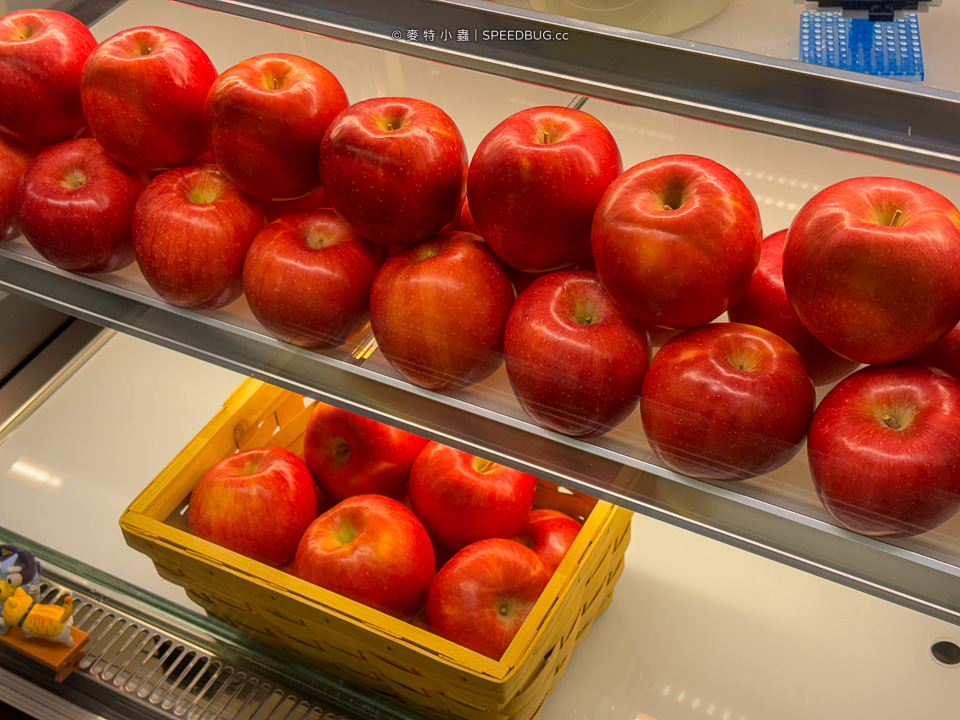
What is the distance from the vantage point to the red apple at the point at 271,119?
2.57 ft

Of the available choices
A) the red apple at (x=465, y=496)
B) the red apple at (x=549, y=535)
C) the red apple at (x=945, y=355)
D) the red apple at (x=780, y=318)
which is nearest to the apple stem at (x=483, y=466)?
the red apple at (x=465, y=496)

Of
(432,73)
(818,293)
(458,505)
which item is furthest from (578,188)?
(458,505)

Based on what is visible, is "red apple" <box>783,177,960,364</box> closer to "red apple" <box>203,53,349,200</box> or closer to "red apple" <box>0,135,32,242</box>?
"red apple" <box>203,53,349,200</box>

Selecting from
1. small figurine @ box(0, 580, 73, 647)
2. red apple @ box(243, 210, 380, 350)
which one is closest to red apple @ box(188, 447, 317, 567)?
small figurine @ box(0, 580, 73, 647)

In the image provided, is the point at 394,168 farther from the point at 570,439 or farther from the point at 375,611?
the point at 375,611

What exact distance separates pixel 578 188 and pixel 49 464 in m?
1.09

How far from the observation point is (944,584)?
589 millimetres

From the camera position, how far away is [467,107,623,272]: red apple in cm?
69

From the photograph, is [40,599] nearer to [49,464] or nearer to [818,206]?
[49,464]

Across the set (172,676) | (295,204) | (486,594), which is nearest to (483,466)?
(486,594)

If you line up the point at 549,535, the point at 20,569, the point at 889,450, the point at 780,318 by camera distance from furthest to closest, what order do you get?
1. the point at 20,569
2. the point at 549,535
3. the point at 780,318
4. the point at 889,450

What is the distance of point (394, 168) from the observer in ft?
2.39

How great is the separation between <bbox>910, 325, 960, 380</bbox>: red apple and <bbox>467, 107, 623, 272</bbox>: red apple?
258 mm

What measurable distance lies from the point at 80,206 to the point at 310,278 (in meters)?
0.26
